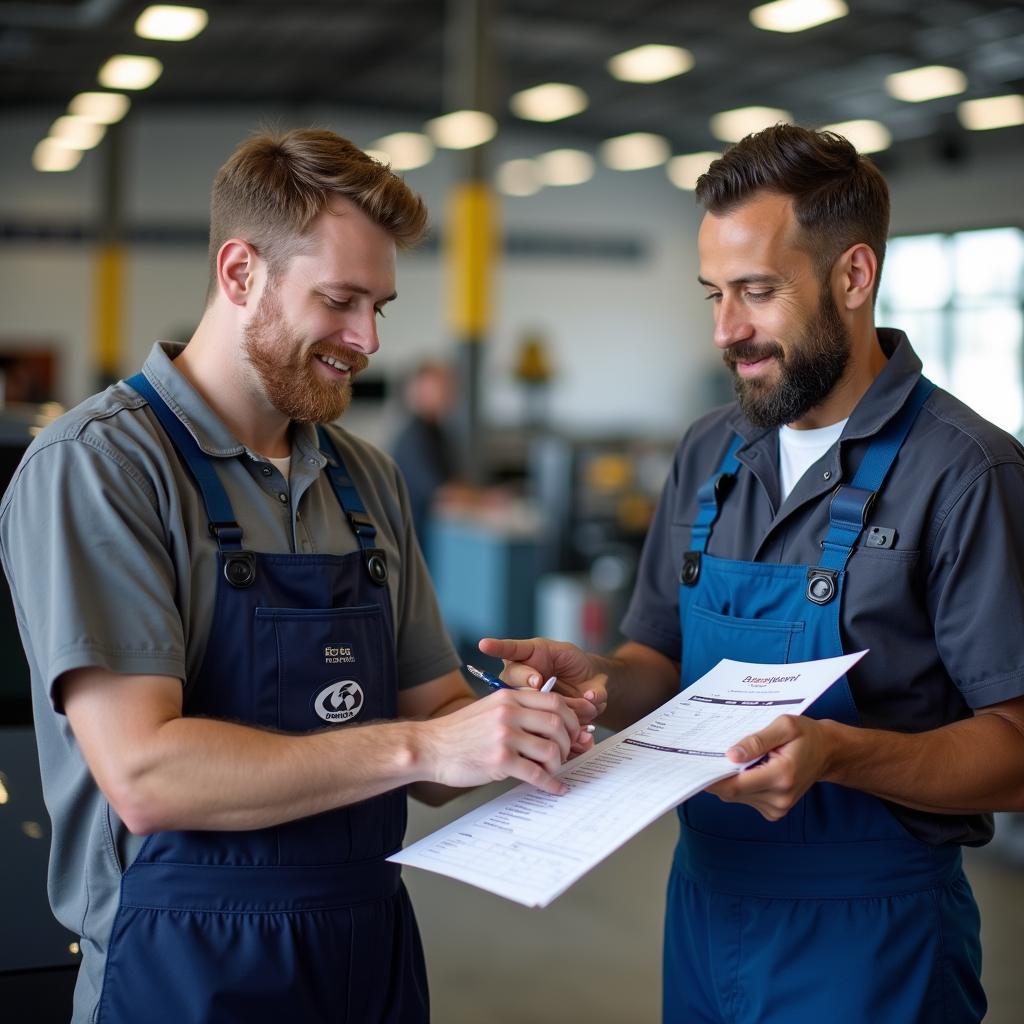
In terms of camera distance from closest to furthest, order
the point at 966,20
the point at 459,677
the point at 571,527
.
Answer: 1. the point at 459,677
2. the point at 571,527
3. the point at 966,20

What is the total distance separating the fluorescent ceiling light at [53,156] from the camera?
16.5 metres

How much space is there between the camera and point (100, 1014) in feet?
5.07

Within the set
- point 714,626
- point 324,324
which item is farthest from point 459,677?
point 324,324

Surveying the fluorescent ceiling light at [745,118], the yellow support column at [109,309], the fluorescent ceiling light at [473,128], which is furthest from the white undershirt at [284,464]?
the yellow support column at [109,309]

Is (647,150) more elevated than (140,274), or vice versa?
(647,150)

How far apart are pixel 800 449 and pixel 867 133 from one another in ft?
46.7

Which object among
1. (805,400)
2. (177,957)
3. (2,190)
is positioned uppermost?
(2,190)

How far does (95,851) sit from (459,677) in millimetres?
650

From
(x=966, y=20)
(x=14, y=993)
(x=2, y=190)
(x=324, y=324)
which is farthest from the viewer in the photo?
(x=2, y=190)

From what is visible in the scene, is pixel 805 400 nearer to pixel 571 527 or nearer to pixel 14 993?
pixel 14 993

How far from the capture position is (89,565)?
4.91 ft

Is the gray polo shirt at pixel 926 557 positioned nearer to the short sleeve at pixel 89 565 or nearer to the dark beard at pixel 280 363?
the dark beard at pixel 280 363

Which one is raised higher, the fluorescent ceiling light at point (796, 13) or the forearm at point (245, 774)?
the fluorescent ceiling light at point (796, 13)

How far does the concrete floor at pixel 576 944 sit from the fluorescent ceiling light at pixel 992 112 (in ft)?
34.4
